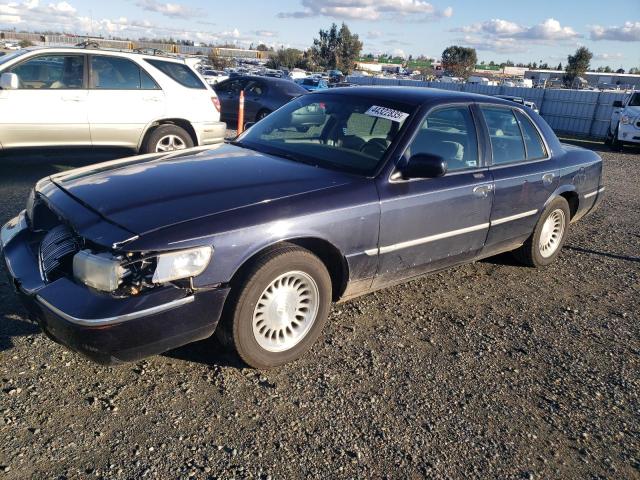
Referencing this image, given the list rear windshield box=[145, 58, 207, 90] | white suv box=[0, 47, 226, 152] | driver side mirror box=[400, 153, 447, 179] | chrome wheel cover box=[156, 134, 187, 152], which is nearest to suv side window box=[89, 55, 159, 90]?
white suv box=[0, 47, 226, 152]

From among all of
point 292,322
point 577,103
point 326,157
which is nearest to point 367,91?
point 326,157

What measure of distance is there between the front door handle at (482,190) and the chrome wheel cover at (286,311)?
1595mm

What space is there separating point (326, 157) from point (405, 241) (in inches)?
31.9

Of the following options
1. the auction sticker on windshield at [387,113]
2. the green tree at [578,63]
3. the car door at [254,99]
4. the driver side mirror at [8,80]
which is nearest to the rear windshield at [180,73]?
the driver side mirror at [8,80]

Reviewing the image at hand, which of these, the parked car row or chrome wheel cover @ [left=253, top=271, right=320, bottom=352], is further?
the parked car row

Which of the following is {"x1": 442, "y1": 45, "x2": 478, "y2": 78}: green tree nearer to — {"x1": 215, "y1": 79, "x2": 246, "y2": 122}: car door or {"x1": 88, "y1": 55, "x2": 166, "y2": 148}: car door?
{"x1": 215, "y1": 79, "x2": 246, "y2": 122}: car door

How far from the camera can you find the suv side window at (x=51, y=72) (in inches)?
267

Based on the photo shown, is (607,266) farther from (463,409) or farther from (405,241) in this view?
(463,409)

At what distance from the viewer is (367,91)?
4.33 metres

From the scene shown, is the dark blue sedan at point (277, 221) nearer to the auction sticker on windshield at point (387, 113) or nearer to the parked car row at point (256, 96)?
the auction sticker on windshield at point (387, 113)

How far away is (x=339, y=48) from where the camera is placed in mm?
67688

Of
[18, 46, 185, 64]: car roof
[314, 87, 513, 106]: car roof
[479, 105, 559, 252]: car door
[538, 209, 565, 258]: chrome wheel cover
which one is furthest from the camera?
[18, 46, 185, 64]: car roof

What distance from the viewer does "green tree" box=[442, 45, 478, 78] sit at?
218 ft

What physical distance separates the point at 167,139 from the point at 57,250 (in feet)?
16.6
